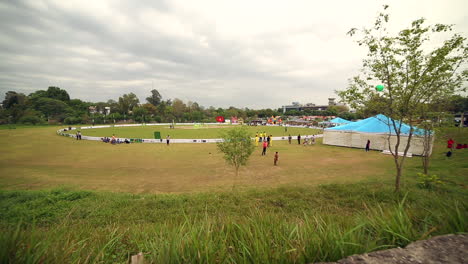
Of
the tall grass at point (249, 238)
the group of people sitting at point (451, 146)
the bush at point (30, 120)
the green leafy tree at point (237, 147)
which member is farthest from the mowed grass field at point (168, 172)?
the bush at point (30, 120)

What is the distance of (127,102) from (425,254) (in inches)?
4381

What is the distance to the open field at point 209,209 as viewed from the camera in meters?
1.71

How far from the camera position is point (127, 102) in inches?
3743

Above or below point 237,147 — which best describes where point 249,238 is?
above

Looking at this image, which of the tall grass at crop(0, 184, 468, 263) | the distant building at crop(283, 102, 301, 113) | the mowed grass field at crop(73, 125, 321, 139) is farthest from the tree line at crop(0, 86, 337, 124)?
the tall grass at crop(0, 184, 468, 263)

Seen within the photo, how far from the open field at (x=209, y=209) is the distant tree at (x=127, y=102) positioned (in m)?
83.1

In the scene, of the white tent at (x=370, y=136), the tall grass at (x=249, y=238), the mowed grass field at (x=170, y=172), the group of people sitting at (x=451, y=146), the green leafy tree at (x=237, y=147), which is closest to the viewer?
the tall grass at (x=249, y=238)

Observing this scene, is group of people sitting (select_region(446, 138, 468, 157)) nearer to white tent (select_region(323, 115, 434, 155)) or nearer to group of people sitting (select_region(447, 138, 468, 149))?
group of people sitting (select_region(447, 138, 468, 149))

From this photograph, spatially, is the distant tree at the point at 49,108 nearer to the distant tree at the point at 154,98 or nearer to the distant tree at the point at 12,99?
the distant tree at the point at 12,99

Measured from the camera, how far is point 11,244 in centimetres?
150

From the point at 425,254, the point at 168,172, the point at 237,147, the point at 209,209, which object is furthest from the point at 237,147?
the point at 425,254

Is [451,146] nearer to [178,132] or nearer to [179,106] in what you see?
[178,132]

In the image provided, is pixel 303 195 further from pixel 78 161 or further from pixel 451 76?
pixel 78 161

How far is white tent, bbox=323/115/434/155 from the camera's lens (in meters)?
20.3
